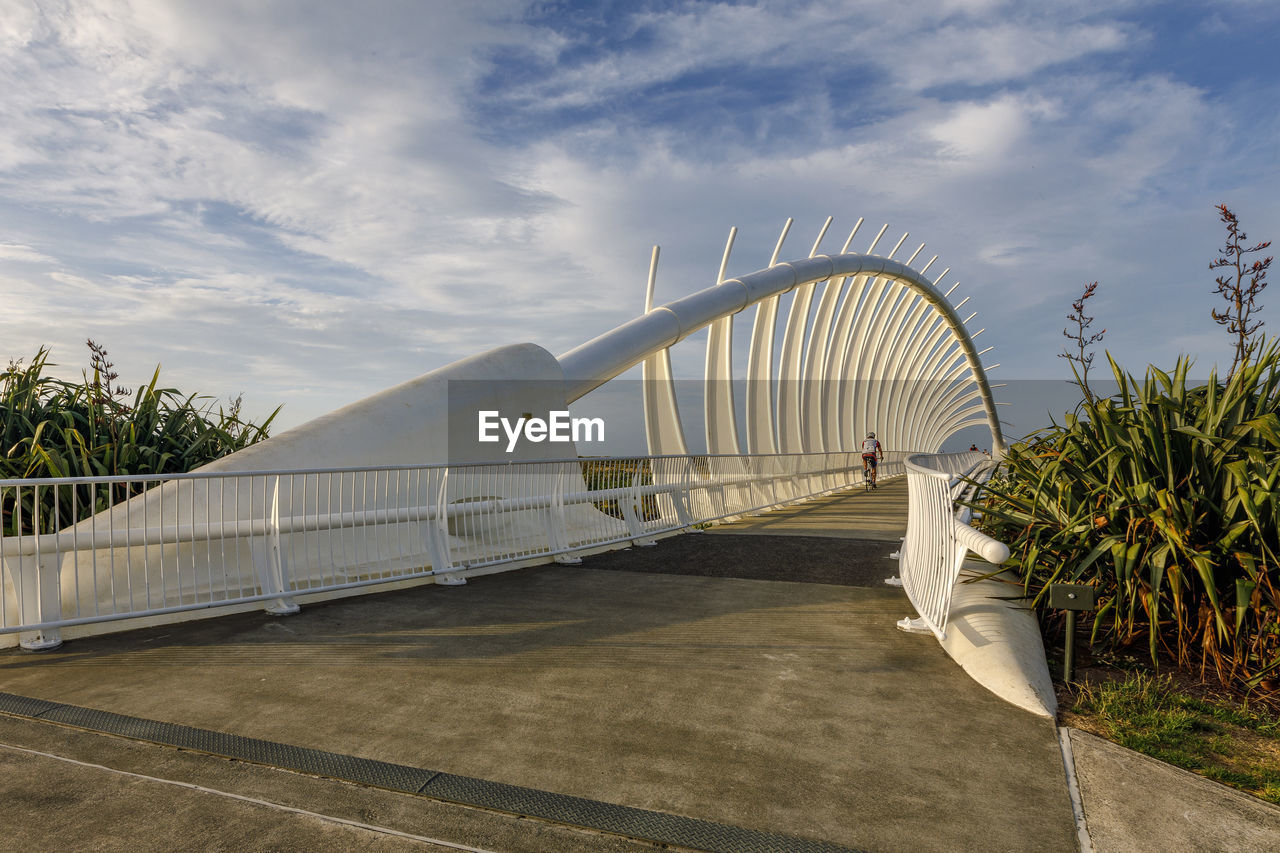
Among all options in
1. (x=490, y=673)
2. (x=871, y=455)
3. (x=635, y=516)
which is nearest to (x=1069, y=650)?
(x=490, y=673)

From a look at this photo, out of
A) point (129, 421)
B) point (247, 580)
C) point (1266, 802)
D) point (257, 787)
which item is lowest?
point (1266, 802)

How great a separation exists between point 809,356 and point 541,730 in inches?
1183

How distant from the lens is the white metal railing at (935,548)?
5242 millimetres

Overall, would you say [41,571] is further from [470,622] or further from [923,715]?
[923,715]

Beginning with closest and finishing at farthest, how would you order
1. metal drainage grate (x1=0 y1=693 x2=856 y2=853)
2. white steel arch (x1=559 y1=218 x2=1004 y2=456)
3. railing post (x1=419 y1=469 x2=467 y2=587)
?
metal drainage grate (x1=0 y1=693 x2=856 y2=853)
railing post (x1=419 y1=469 x2=467 y2=587)
white steel arch (x1=559 y1=218 x2=1004 y2=456)

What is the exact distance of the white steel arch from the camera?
19.8 metres

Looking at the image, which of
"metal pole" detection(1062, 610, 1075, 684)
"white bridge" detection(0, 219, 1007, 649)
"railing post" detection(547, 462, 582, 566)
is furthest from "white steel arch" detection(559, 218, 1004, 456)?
"metal pole" detection(1062, 610, 1075, 684)

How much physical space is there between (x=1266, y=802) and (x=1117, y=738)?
2.37 feet

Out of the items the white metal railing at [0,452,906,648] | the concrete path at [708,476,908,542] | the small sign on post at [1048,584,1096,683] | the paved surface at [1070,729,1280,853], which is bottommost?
the paved surface at [1070,729,1280,853]

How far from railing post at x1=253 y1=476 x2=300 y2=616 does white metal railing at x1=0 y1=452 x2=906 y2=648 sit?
1cm

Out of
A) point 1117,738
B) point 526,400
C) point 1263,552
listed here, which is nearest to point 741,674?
point 1117,738

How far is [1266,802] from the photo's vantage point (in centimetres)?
355

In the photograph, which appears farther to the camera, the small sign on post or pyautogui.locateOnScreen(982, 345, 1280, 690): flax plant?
pyautogui.locateOnScreen(982, 345, 1280, 690): flax plant

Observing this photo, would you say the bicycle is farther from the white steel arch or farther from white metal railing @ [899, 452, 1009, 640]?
white metal railing @ [899, 452, 1009, 640]
